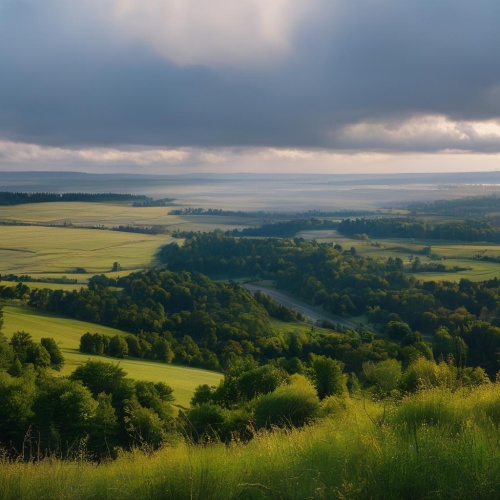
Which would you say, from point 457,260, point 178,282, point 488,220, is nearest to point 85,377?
point 178,282

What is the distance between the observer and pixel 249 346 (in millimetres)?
48938

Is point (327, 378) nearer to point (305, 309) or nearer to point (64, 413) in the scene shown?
point (64, 413)

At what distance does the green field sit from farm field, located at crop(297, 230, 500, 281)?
32.8m

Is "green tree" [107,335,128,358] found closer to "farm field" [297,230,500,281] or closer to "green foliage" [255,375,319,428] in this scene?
"green foliage" [255,375,319,428]

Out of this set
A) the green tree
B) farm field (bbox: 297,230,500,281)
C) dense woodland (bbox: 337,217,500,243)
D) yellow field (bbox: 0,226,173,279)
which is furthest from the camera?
dense woodland (bbox: 337,217,500,243)

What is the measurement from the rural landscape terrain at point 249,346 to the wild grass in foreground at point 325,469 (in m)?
0.02

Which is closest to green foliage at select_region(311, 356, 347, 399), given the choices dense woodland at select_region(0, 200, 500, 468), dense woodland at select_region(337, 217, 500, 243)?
dense woodland at select_region(0, 200, 500, 468)

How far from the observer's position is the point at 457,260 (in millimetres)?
69312

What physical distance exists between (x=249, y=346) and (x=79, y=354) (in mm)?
14930

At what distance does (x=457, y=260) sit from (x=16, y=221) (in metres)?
57.5

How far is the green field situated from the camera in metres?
32.9

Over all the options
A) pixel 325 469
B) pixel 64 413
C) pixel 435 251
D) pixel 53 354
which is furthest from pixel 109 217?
pixel 325 469

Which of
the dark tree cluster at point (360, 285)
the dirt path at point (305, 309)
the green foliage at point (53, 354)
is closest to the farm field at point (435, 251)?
the dark tree cluster at point (360, 285)

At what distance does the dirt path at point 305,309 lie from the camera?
59.4 m
